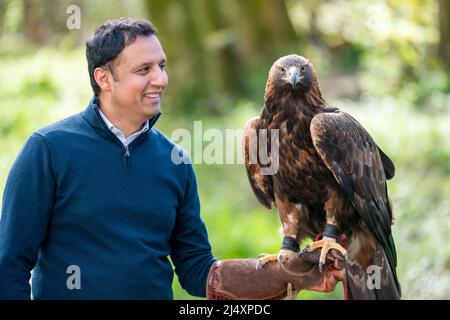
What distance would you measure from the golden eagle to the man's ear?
89 centimetres

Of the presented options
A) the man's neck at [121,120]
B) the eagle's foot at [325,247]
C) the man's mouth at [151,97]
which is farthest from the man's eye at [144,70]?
the eagle's foot at [325,247]

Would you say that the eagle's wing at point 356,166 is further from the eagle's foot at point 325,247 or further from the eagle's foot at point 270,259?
the eagle's foot at point 270,259

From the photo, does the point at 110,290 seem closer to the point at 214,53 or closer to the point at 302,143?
the point at 302,143

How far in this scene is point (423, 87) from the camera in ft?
39.7

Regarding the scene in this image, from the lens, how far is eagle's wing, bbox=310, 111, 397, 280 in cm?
419

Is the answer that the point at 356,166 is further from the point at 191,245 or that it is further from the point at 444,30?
the point at 444,30

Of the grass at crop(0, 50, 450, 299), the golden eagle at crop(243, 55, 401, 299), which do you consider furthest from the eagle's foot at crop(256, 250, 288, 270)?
the grass at crop(0, 50, 450, 299)

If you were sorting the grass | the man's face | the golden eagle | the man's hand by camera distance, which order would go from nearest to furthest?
the man's face < the man's hand < the golden eagle < the grass

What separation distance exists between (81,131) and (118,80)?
0.29m

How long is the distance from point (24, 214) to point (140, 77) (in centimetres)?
81

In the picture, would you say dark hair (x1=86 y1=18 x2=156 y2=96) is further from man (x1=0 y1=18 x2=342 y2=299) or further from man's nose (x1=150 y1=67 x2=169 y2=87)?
man's nose (x1=150 y1=67 x2=169 y2=87)

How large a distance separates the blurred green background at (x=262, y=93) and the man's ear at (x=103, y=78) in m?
3.86

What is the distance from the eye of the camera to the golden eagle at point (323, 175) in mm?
4230

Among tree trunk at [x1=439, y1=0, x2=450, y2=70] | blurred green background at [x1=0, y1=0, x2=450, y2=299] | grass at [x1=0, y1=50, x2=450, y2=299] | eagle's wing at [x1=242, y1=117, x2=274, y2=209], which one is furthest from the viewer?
tree trunk at [x1=439, y1=0, x2=450, y2=70]
